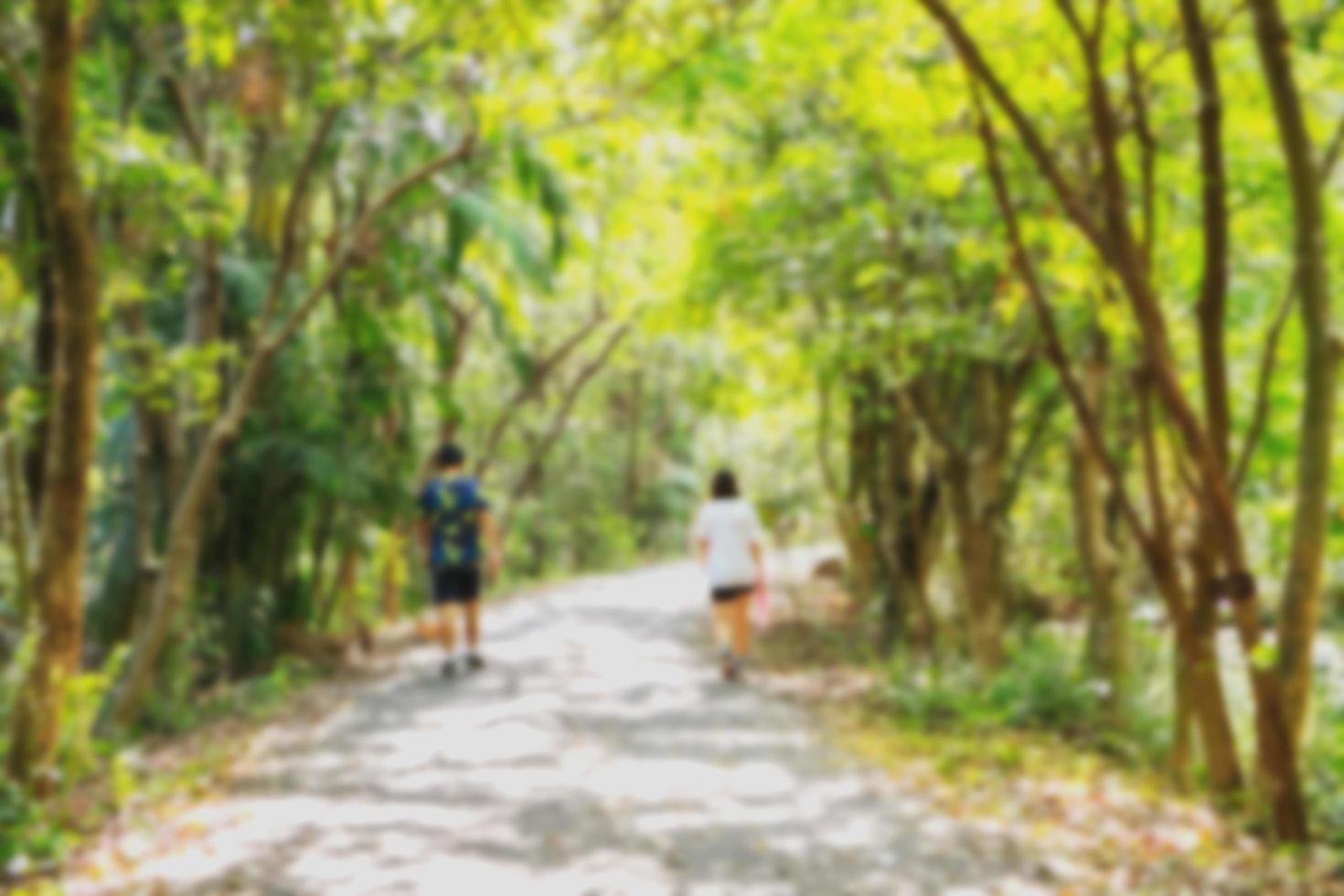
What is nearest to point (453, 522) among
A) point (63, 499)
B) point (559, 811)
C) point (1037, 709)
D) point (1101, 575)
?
point (63, 499)

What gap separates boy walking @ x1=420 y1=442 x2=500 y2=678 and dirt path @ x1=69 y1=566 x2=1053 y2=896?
0.67 metres

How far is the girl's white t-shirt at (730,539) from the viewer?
1004 centimetres

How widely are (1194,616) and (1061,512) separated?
998cm

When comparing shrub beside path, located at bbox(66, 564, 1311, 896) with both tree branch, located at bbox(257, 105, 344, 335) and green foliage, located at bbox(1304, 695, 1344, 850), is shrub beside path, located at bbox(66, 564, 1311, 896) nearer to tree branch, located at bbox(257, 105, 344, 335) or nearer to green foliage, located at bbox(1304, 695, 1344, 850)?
green foliage, located at bbox(1304, 695, 1344, 850)

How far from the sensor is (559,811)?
5801 mm

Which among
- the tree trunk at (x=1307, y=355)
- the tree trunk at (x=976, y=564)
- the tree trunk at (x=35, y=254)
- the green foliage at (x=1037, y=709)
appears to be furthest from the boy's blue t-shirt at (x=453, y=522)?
the tree trunk at (x=1307, y=355)

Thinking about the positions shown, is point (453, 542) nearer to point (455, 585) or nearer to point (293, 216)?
point (455, 585)

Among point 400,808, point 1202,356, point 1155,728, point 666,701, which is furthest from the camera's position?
point 666,701

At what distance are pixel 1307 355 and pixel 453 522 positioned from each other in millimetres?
6687

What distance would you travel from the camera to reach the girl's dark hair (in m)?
10.5

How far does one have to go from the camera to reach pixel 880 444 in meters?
13.4

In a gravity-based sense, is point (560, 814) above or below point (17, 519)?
below

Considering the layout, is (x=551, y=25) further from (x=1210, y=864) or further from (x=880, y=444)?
(x=880, y=444)

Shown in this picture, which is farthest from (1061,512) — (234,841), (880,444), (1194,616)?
(234,841)
